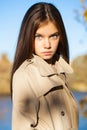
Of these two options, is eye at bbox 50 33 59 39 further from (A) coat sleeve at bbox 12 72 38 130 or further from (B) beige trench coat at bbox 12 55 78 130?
(A) coat sleeve at bbox 12 72 38 130

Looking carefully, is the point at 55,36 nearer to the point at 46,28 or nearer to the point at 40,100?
the point at 46,28

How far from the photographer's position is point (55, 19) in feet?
6.67

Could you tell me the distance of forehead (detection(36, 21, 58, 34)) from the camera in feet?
6.48

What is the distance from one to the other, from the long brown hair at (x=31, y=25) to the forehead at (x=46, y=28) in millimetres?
14

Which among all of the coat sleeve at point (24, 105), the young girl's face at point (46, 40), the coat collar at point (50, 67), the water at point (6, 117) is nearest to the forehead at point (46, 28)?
the young girl's face at point (46, 40)

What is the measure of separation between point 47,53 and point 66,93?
22cm

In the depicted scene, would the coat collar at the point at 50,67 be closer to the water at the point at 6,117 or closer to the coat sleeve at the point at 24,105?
the coat sleeve at the point at 24,105

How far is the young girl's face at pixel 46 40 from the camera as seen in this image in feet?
6.48

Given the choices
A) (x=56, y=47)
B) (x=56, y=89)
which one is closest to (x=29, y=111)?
(x=56, y=89)

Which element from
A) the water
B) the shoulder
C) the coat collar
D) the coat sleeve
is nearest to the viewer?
the coat sleeve

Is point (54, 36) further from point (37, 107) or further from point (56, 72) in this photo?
point (37, 107)

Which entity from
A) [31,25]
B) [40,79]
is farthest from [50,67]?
[31,25]

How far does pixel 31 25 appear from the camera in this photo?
1.98 meters

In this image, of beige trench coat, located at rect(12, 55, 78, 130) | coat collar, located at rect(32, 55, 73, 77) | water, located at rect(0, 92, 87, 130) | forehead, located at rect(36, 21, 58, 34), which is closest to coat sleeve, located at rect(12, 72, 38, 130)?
beige trench coat, located at rect(12, 55, 78, 130)
